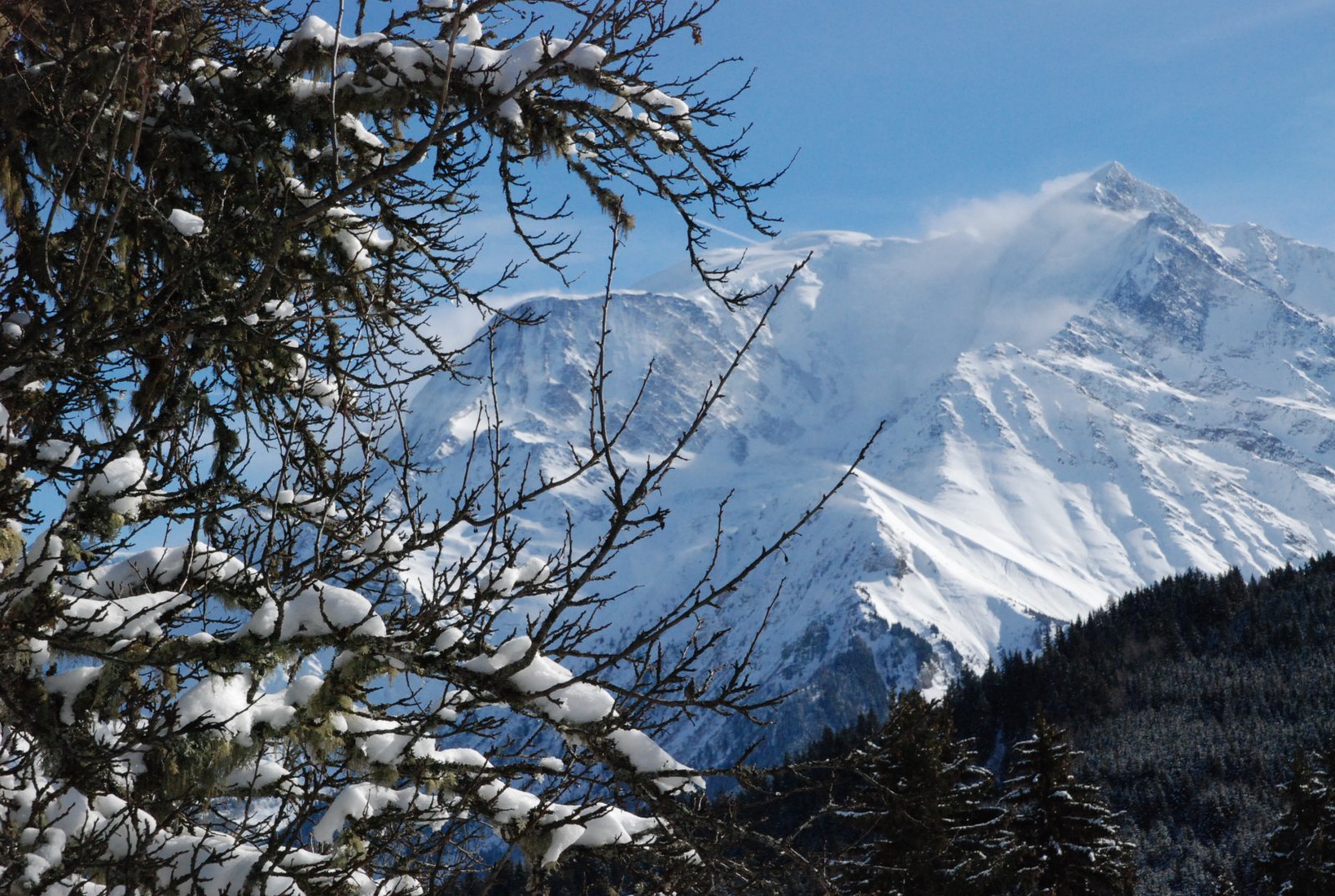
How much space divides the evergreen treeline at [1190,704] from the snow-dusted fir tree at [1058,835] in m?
47.0

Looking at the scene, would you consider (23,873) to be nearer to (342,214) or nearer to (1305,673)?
(342,214)

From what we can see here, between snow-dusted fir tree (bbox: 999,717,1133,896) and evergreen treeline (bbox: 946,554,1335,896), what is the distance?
4700 centimetres

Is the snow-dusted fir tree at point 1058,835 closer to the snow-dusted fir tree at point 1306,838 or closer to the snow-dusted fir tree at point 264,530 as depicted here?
the snow-dusted fir tree at point 1306,838

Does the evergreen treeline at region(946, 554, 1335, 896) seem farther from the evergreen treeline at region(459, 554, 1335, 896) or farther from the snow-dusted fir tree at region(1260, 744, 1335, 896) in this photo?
the snow-dusted fir tree at region(1260, 744, 1335, 896)

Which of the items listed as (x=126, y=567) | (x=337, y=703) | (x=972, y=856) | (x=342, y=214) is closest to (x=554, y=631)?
(x=337, y=703)

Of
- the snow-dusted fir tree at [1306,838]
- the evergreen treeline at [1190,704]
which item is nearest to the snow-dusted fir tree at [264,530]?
the snow-dusted fir tree at [1306,838]

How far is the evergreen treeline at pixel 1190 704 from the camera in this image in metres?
71.8

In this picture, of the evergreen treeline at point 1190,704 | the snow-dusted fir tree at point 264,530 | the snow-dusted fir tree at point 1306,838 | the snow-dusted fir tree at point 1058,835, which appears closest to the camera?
the snow-dusted fir tree at point 264,530

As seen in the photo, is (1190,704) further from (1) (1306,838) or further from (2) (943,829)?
(2) (943,829)

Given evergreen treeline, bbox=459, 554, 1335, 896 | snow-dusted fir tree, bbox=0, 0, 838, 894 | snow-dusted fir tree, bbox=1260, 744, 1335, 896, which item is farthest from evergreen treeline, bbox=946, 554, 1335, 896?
snow-dusted fir tree, bbox=0, 0, 838, 894

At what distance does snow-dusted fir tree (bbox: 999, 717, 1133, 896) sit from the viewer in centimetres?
1845

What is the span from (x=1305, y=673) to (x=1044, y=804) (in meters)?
88.5

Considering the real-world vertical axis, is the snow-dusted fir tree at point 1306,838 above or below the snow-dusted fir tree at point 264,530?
below

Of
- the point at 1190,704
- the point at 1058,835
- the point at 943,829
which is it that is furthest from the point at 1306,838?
the point at 1190,704
